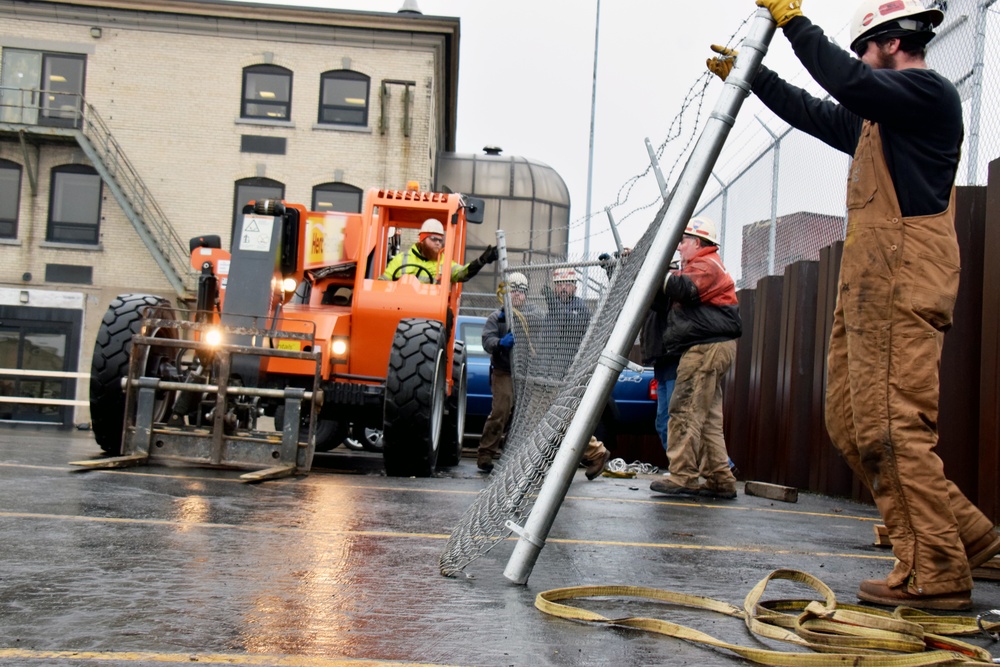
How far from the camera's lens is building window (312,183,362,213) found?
26547 millimetres

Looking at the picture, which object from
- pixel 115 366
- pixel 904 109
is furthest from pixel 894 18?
pixel 115 366

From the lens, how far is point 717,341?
8.20 meters

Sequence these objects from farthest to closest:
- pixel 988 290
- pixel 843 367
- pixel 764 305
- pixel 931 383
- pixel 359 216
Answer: pixel 764 305 → pixel 359 216 → pixel 988 290 → pixel 843 367 → pixel 931 383

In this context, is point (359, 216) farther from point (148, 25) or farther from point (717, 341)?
point (148, 25)

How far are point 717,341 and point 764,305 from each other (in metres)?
3.19

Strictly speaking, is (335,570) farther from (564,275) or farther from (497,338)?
(497,338)

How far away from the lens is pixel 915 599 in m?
3.85

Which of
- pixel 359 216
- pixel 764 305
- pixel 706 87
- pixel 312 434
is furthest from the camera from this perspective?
pixel 764 305

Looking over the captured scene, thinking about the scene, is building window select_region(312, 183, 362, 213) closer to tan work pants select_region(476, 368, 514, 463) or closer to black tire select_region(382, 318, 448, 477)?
tan work pants select_region(476, 368, 514, 463)

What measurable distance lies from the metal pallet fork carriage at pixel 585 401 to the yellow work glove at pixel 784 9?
51 mm

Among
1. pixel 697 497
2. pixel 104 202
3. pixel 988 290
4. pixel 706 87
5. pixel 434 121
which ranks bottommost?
pixel 697 497

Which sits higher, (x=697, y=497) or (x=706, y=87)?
(x=706, y=87)

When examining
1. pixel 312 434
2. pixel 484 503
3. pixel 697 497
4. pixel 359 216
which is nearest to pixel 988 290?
pixel 697 497

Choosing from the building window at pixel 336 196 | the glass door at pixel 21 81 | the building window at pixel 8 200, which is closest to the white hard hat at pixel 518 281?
the building window at pixel 336 196
